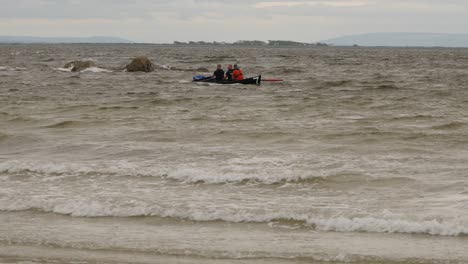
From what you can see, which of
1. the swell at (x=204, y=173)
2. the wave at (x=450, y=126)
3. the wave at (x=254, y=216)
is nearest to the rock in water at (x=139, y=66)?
the wave at (x=450, y=126)

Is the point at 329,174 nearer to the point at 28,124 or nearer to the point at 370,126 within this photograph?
the point at 370,126

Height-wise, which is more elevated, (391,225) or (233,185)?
(391,225)

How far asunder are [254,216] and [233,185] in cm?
194

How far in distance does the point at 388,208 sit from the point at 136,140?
7.33 metres

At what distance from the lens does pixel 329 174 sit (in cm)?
1104

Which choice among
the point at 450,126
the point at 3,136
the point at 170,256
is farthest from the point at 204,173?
the point at 450,126

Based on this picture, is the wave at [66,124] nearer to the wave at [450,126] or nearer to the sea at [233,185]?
the sea at [233,185]

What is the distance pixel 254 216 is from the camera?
8461 mm

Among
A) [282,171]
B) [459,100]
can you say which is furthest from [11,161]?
[459,100]

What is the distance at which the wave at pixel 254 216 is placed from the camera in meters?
7.84

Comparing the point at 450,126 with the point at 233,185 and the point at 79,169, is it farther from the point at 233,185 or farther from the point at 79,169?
the point at 79,169

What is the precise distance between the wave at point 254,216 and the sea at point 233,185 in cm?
2

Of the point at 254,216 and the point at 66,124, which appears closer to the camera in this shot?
the point at 254,216

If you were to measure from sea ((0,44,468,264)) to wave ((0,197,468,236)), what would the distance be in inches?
0.9
